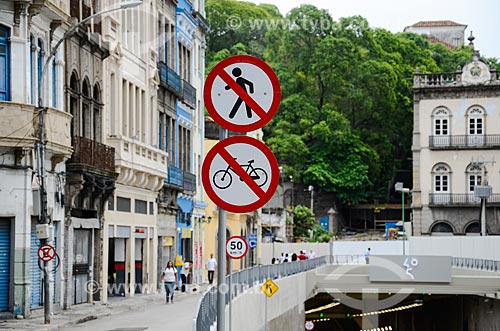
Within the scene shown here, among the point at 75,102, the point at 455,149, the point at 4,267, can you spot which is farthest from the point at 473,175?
the point at 4,267

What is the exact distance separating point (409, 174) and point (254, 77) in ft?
312

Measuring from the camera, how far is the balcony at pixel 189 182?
54.5 m

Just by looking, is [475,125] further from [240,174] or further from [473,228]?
[240,174]

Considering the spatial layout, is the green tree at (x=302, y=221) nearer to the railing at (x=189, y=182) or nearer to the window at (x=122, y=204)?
the railing at (x=189, y=182)

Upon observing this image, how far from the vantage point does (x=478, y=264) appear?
2211 inches

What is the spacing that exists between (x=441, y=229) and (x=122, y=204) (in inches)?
1889

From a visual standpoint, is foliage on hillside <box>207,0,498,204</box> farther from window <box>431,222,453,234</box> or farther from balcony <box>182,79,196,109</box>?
balcony <box>182,79,196,109</box>

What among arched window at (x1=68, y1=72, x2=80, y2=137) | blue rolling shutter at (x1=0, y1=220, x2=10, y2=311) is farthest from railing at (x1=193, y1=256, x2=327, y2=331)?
arched window at (x1=68, y1=72, x2=80, y2=137)

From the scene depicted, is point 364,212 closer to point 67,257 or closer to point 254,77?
point 67,257

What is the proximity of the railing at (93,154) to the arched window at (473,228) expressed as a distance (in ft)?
168

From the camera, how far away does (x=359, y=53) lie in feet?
323

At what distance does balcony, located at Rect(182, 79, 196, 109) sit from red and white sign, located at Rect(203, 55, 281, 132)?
44.6 meters

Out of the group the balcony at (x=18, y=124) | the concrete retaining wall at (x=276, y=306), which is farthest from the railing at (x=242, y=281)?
the balcony at (x=18, y=124)

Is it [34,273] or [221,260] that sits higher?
[221,260]
